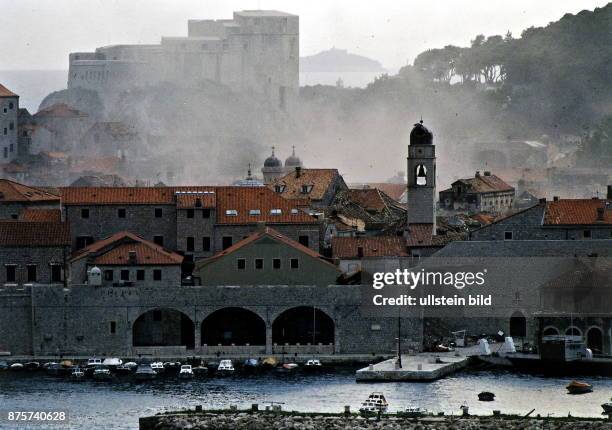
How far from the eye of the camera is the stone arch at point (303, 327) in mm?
67875

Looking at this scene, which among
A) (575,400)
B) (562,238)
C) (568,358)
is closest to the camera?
(575,400)

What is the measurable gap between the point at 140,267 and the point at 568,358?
45.4 feet

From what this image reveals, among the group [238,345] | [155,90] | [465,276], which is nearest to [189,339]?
[238,345]

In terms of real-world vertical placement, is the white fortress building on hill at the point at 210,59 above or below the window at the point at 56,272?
above

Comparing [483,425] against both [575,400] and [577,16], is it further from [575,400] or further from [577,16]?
[577,16]

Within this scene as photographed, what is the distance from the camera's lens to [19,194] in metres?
79.0

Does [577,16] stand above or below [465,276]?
above

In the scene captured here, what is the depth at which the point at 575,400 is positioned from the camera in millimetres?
59281

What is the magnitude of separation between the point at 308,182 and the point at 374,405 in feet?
108

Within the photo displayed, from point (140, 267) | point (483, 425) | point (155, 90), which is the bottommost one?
point (483, 425)

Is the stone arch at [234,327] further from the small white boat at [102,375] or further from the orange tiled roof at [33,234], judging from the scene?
the orange tiled roof at [33,234]

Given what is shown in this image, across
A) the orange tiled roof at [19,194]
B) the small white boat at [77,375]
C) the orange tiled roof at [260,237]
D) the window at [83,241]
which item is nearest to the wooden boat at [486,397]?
the orange tiled roof at [260,237]

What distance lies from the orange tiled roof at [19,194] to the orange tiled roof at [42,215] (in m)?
1.88

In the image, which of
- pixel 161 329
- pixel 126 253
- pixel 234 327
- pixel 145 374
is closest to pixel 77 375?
pixel 145 374
